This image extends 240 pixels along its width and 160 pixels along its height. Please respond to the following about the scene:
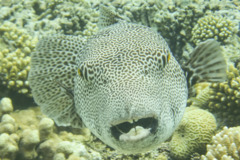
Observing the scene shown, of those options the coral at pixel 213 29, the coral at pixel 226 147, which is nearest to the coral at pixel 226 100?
the coral at pixel 226 147

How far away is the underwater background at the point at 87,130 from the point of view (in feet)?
10.7

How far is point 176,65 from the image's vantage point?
266 cm

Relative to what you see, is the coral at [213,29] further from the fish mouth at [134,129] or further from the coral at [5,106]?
the coral at [5,106]

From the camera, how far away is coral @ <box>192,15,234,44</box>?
563 cm

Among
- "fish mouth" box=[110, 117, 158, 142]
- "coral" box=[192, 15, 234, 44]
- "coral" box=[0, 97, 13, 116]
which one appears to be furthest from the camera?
"coral" box=[192, 15, 234, 44]

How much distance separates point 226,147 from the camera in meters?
3.01

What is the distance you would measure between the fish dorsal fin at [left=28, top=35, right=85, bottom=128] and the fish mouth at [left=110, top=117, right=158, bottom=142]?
63.3 inches

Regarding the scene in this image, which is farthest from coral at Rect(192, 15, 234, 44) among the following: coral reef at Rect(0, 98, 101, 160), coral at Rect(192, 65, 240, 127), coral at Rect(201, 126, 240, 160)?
coral reef at Rect(0, 98, 101, 160)

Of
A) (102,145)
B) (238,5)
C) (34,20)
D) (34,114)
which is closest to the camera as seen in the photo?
(102,145)

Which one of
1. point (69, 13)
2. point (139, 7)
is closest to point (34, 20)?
point (69, 13)

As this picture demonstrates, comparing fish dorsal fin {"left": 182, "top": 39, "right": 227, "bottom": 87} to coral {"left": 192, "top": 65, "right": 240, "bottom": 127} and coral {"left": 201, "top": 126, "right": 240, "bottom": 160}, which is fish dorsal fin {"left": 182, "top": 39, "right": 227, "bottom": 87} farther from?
coral {"left": 192, "top": 65, "right": 240, "bottom": 127}

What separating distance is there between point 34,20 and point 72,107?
3.83 metres

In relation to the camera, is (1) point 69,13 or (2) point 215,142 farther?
(1) point 69,13

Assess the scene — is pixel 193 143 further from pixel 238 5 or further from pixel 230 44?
pixel 238 5
